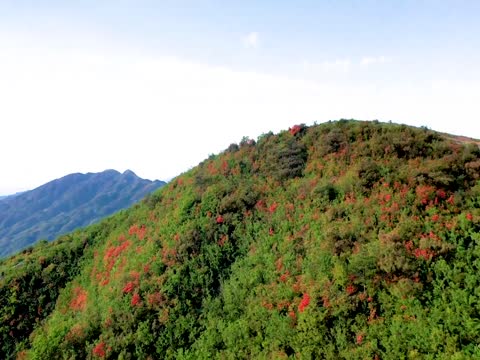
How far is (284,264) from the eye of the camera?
Answer: 72.8 feet

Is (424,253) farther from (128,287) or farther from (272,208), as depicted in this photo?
(128,287)

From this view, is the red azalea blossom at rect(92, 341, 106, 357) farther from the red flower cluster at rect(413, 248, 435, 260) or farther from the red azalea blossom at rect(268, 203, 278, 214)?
the red flower cluster at rect(413, 248, 435, 260)

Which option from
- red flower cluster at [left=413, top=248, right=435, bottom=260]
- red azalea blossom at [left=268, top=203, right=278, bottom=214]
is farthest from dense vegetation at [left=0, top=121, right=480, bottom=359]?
red azalea blossom at [left=268, top=203, right=278, bottom=214]

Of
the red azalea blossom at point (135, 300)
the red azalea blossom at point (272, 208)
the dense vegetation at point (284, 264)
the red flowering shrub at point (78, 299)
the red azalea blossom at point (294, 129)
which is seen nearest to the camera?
the dense vegetation at point (284, 264)

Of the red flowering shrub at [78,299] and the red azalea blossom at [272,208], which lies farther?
the red flowering shrub at [78,299]

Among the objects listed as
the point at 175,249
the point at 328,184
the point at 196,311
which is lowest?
the point at 196,311

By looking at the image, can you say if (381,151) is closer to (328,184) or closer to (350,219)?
(328,184)

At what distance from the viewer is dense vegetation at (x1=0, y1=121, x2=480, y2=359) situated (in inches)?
638

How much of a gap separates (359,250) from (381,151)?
1091 cm

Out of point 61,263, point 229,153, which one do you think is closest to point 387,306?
point 229,153

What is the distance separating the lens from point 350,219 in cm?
2217

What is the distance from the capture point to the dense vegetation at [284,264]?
16.2 m

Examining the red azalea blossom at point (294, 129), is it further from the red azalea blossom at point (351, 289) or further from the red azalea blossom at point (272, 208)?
the red azalea blossom at point (351, 289)

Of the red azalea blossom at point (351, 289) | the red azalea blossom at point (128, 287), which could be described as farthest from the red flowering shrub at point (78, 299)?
the red azalea blossom at point (351, 289)
